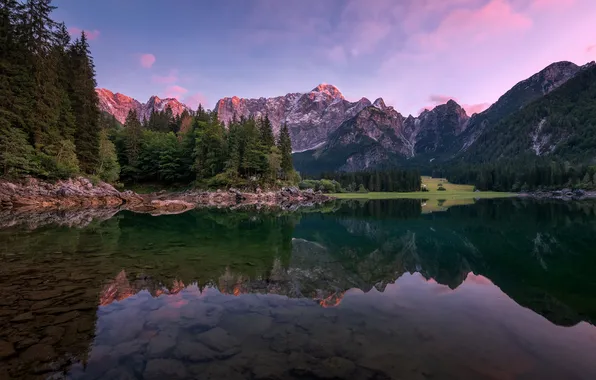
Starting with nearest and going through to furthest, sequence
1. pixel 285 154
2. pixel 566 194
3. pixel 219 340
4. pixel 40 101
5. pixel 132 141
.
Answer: pixel 219 340 < pixel 40 101 < pixel 132 141 < pixel 285 154 < pixel 566 194

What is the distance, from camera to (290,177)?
3989 inches

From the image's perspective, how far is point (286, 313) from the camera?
10281mm

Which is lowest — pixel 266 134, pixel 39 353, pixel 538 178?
pixel 39 353

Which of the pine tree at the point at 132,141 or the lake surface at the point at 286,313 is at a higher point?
the pine tree at the point at 132,141

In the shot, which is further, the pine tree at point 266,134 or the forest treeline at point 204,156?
the pine tree at point 266,134

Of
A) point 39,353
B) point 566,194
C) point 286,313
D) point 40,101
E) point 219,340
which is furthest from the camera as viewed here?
point 566,194

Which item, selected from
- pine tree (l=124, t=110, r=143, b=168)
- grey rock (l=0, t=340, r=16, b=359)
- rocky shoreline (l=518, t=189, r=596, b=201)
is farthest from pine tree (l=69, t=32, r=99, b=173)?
rocky shoreline (l=518, t=189, r=596, b=201)

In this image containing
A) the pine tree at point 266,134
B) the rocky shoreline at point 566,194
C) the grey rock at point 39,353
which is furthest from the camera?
the rocky shoreline at point 566,194

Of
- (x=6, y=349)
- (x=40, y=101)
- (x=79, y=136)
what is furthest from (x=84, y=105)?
(x=6, y=349)

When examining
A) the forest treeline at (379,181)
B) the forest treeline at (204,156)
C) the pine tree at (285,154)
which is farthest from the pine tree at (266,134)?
the forest treeline at (379,181)

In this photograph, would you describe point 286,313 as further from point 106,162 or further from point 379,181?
point 379,181

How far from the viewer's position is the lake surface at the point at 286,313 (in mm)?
6898

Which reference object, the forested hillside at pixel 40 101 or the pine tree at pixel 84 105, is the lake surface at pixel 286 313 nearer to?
the forested hillside at pixel 40 101

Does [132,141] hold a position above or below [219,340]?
above
